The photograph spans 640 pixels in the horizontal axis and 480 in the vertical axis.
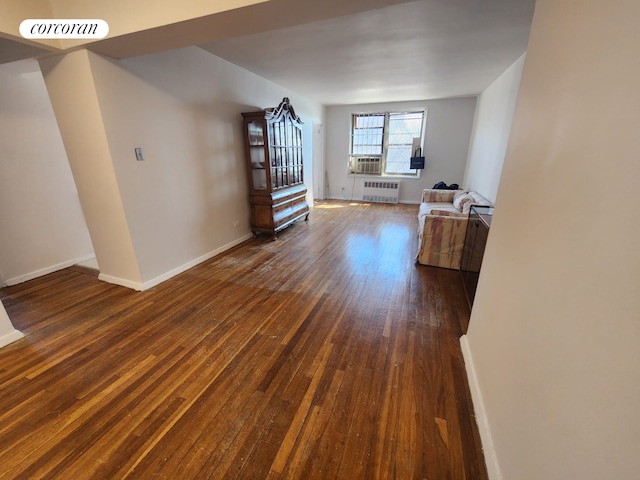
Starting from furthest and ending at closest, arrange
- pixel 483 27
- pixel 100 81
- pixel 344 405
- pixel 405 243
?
pixel 405 243 < pixel 483 27 < pixel 100 81 < pixel 344 405

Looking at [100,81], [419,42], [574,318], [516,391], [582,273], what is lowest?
[516,391]

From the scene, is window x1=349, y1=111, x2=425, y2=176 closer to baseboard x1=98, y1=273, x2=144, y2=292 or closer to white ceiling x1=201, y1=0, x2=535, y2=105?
white ceiling x1=201, y1=0, x2=535, y2=105

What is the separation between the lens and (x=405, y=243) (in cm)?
413

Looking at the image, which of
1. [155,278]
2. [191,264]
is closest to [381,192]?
[191,264]

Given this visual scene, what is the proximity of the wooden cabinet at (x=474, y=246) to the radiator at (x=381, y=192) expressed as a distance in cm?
433

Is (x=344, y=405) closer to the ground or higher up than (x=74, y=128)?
closer to the ground

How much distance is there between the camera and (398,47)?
2996mm

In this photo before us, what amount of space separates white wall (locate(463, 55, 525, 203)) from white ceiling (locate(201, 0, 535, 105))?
21cm

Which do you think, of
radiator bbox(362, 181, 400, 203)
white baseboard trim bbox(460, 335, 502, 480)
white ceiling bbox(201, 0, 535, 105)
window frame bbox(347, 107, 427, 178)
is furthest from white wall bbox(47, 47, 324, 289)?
radiator bbox(362, 181, 400, 203)

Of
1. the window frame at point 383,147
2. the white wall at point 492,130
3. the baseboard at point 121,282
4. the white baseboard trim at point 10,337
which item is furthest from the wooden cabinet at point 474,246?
the window frame at point 383,147

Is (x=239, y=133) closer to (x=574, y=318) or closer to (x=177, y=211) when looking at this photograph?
(x=177, y=211)

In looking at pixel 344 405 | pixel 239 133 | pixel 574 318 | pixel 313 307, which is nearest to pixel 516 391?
pixel 574 318

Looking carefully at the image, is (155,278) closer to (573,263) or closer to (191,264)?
(191,264)

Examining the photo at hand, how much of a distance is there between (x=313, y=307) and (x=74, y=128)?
Result: 9.10 ft
